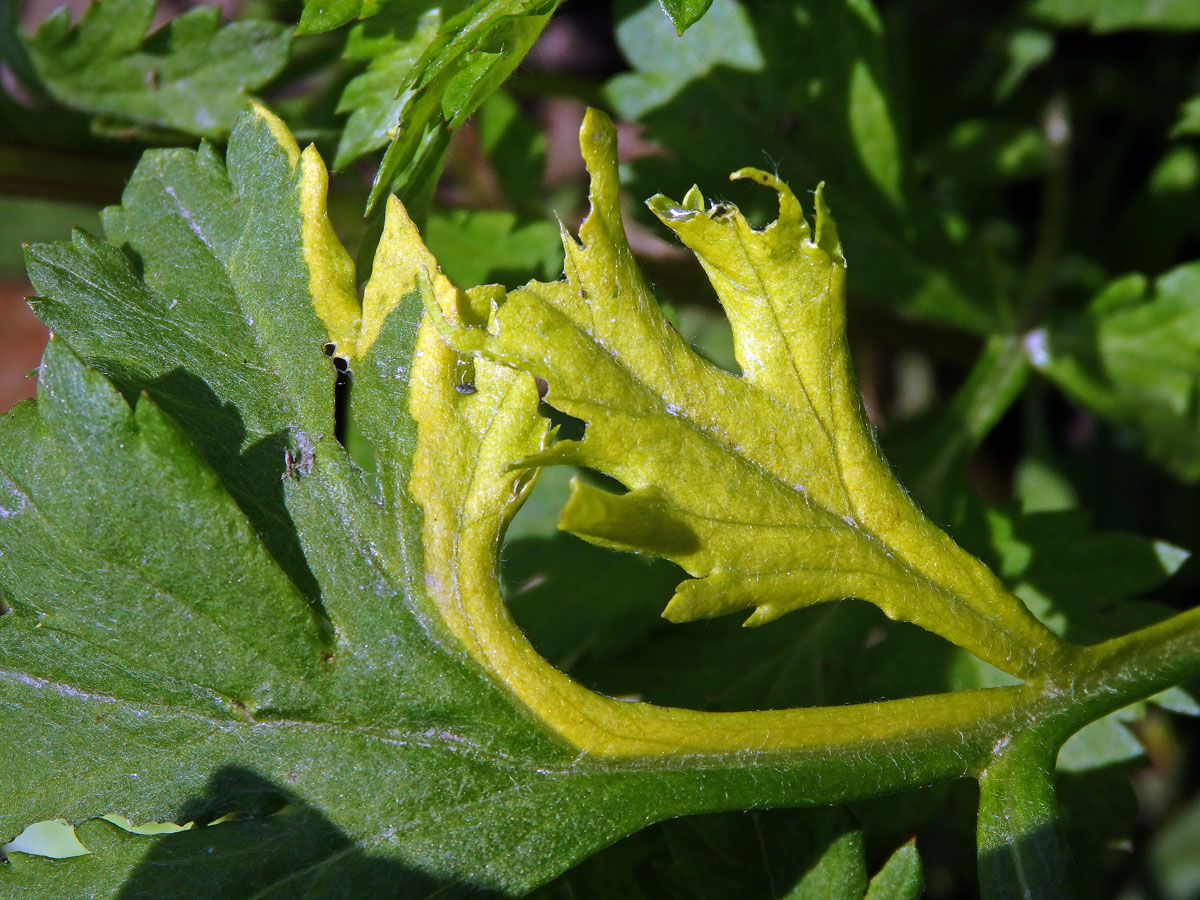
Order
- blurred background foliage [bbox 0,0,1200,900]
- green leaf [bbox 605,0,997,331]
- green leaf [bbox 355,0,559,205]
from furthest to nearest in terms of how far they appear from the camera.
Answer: green leaf [bbox 605,0,997,331], blurred background foliage [bbox 0,0,1200,900], green leaf [bbox 355,0,559,205]

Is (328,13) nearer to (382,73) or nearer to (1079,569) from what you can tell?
(382,73)

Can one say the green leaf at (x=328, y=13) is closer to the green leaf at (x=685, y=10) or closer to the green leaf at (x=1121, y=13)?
the green leaf at (x=685, y=10)

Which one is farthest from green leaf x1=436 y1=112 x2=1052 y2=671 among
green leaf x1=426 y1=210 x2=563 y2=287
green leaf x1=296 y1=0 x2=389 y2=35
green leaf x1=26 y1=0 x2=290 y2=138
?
green leaf x1=26 y1=0 x2=290 y2=138

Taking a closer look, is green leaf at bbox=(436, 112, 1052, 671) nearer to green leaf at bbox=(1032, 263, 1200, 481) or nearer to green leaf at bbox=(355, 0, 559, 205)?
green leaf at bbox=(355, 0, 559, 205)

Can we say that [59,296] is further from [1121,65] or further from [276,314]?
[1121,65]

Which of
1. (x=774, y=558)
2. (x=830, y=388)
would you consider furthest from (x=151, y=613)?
(x=830, y=388)

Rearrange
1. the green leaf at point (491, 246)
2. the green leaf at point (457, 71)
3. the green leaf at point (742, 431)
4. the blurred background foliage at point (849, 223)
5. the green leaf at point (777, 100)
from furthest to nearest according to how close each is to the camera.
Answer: the green leaf at point (777, 100) → the green leaf at point (491, 246) → the blurred background foliage at point (849, 223) → the green leaf at point (457, 71) → the green leaf at point (742, 431)

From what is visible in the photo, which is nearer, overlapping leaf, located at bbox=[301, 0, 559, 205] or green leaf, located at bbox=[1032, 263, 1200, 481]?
overlapping leaf, located at bbox=[301, 0, 559, 205]

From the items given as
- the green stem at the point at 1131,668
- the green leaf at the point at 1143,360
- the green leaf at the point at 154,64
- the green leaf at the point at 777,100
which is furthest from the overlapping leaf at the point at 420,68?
the green leaf at the point at 1143,360
